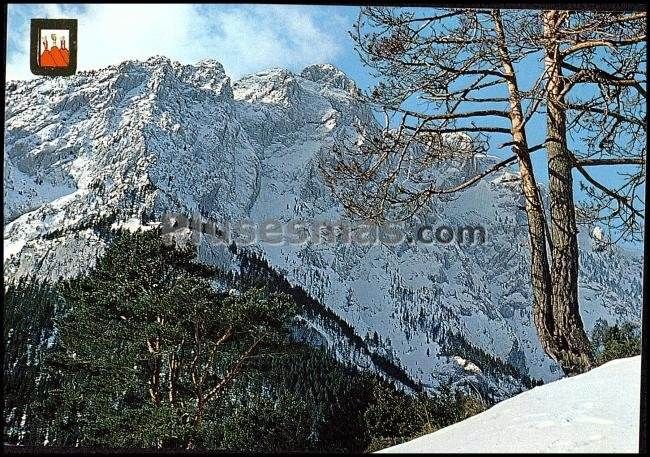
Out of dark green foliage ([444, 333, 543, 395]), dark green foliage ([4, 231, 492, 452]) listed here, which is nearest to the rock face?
dark green foliage ([444, 333, 543, 395])

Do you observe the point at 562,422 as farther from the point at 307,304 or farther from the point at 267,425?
the point at 307,304

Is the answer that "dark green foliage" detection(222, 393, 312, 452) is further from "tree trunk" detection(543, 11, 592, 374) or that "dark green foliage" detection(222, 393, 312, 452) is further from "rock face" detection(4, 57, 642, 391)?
"tree trunk" detection(543, 11, 592, 374)

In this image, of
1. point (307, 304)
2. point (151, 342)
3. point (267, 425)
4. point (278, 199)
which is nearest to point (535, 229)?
point (267, 425)

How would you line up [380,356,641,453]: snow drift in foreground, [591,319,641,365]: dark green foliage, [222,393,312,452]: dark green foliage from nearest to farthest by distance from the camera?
[380,356,641,453]: snow drift in foreground
[591,319,641,365]: dark green foliage
[222,393,312,452]: dark green foliage

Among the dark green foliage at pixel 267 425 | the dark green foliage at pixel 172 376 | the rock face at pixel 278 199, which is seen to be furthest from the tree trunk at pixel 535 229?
the rock face at pixel 278 199

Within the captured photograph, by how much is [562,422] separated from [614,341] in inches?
185

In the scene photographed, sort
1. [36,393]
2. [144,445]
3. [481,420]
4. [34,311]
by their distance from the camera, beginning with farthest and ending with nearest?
[34,311]
[36,393]
[144,445]
[481,420]

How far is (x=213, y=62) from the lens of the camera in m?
9.99

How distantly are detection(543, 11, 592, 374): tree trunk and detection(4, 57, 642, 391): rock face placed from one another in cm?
426

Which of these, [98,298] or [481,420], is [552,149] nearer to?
[481,420]

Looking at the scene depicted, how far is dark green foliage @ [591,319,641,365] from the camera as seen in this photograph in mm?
5736

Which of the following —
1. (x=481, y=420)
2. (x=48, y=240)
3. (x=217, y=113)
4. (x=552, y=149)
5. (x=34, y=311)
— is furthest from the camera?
(x=217, y=113)

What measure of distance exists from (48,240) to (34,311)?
3.20 feet

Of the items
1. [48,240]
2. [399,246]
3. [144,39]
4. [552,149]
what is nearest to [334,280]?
[399,246]
